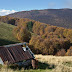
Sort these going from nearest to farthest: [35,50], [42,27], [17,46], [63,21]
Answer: [17,46] < [35,50] < [42,27] < [63,21]

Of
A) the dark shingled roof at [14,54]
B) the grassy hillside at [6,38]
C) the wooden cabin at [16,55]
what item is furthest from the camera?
the grassy hillside at [6,38]

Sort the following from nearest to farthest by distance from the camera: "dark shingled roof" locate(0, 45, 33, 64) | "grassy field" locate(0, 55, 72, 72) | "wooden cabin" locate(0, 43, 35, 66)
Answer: "grassy field" locate(0, 55, 72, 72) < "wooden cabin" locate(0, 43, 35, 66) < "dark shingled roof" locate(0, 45, 33, 64)

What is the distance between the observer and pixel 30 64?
13648 mm

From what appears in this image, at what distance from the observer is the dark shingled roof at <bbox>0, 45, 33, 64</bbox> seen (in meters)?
12.9

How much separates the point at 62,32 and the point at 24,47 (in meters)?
101

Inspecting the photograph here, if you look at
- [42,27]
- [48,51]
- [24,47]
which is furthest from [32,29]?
[24,47]

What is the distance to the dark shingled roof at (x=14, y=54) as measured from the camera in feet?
42.4

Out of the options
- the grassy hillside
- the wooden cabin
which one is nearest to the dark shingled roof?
the wooden cabin

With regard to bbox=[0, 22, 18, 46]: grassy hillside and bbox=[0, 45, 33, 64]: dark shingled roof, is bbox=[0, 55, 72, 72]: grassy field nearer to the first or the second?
bbox=[0, 45, 33, 64]: dark shingled roof

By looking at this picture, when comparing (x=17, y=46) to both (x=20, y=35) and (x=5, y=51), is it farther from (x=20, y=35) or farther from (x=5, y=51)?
(x=20, y=35)

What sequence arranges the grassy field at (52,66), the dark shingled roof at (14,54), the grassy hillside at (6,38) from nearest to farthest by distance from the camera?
the grassy field at (52,66) → the dark shingled roof at (14,54) → the grassy hillside at (6,38)

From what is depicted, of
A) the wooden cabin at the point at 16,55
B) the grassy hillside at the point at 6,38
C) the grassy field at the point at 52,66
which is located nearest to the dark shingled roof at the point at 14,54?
the wooden cabin at the point at 16,55

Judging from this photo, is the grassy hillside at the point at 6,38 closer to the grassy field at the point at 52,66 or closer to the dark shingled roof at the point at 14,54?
the grassy field at the point at 52,66

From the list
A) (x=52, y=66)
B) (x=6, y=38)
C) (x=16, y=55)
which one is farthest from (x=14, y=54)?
(x=6, y=38)
